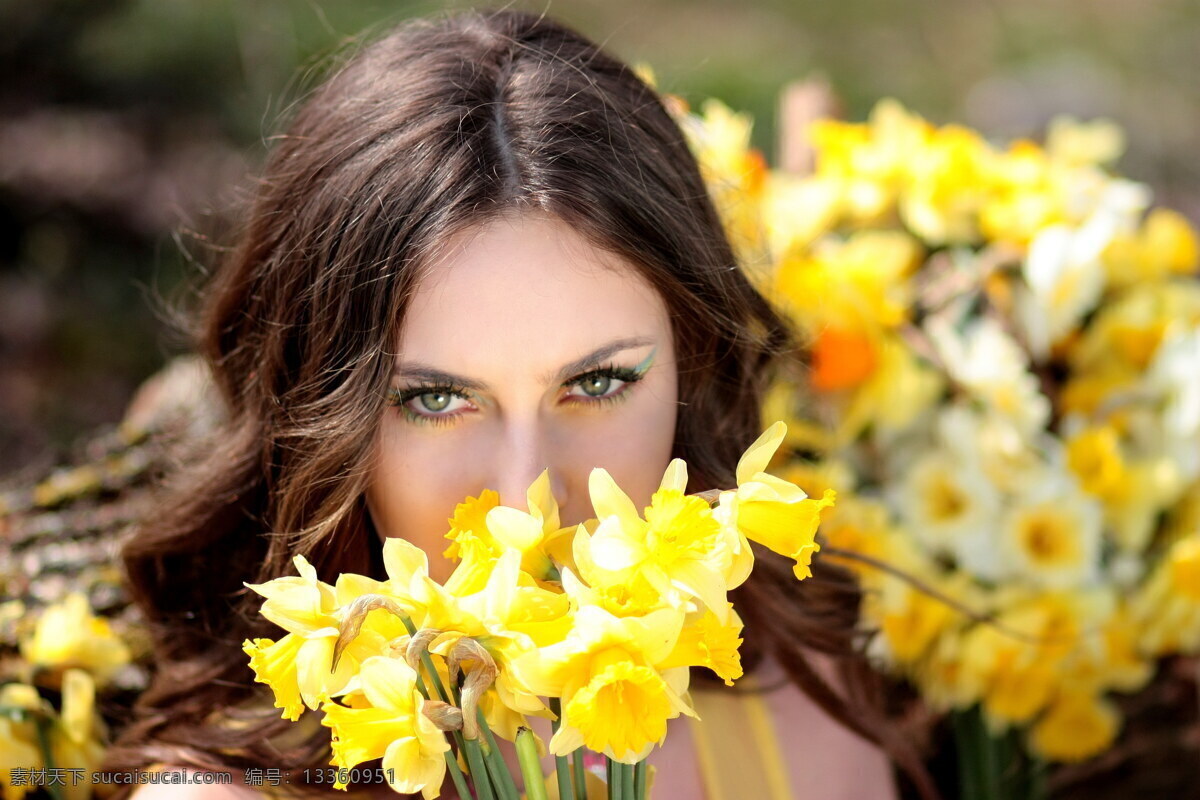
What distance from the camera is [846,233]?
2088mm

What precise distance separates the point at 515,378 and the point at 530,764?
361mm

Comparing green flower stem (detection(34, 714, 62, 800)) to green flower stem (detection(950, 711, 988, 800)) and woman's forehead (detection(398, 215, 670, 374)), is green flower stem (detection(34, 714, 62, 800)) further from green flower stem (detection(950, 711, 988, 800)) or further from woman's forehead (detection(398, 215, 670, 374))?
green flower stem (detection(950, 711, 988, 800))

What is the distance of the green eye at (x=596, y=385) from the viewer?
3.76 ft

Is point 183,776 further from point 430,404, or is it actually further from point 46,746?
point 430,404

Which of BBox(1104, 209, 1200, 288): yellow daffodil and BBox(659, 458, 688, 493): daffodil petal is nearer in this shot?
BBox(659, 458, 688, 493): daffodil petal

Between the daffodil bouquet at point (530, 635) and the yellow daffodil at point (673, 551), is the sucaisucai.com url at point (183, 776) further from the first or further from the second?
the yellow daffodil at point (673, 551)

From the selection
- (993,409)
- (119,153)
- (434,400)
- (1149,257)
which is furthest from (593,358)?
(119,153)

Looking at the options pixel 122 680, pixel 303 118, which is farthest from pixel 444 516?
pixel 122 680

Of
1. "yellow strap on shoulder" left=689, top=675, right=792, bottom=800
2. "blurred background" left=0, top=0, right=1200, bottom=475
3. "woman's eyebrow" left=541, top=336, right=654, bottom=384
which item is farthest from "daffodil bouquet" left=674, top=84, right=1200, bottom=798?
"blurred background" left=0, top=0, right=1200, bottom=475

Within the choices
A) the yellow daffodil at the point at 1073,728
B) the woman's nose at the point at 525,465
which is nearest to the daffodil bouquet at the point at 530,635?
the woman's nose at the point at 525,465

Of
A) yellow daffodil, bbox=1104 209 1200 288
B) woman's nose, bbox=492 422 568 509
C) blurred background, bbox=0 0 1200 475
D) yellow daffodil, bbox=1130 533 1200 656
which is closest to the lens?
woman's nose, bbox=492 422 568 509

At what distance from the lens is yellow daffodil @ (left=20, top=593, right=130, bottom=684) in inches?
57.1

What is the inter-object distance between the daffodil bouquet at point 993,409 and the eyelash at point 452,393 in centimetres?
48

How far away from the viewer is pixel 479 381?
42.8 inches
